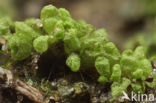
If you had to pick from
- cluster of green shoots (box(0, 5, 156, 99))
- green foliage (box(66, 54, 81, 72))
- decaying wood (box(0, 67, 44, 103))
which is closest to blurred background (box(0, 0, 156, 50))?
cluster of green shoots (box(0, 5, 156, 99))

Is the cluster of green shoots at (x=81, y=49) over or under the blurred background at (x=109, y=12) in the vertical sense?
under

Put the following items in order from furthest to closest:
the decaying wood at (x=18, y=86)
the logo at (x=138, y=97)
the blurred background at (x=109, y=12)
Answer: the blurred background at (x=109, y=12) < the logo at (x=138, y=97) < the decaying wood at (x=18, y=86)

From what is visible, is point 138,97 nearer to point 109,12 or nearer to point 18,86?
point 18,86

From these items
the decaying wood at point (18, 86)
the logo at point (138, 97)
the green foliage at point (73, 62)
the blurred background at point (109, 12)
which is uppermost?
the blurred background at point (109, 12)

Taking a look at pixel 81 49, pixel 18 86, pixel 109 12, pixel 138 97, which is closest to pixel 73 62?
pixel 81 49

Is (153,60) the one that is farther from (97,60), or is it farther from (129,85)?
(97,60)

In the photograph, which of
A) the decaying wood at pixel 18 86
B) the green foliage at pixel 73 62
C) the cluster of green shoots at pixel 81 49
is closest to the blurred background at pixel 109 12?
the cluster of green shoots at pixel 81 49

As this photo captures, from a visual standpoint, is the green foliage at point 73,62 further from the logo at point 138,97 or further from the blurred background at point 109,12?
the blurred background at point 109,12
